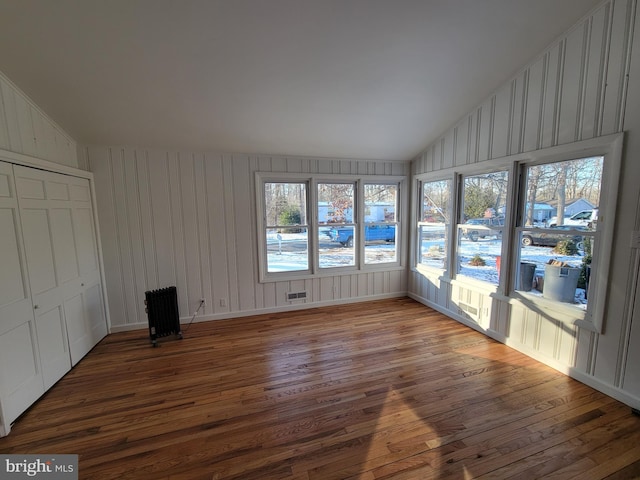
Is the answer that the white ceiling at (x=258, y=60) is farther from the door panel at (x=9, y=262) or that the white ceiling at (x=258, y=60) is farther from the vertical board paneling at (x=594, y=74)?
the door panel at (x=9, y=262)

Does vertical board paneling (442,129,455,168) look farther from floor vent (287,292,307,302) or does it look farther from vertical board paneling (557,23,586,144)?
floor vent (287,292,307,302)

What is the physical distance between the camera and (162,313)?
131 inches

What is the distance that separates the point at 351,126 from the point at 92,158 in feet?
10.4

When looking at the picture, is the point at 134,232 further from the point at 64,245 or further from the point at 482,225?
the point at 482,225

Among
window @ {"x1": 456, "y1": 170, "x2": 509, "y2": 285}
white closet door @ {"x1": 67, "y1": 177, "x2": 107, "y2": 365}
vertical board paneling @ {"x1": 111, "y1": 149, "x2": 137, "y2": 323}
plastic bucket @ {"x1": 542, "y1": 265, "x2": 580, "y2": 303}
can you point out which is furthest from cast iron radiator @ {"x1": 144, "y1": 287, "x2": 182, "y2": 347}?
plastic bucket @ {"x1": 542, "y1": 265, "x2": 580, "y2": 303}

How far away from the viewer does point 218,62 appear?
7.70ft

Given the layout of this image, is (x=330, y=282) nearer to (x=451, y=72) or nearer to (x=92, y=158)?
(x=451, y=72)

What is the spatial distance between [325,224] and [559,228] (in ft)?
9.21

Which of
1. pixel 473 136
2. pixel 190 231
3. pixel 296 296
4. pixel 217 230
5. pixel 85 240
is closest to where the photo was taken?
pixel 85 240

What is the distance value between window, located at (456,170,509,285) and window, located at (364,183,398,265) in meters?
1.17

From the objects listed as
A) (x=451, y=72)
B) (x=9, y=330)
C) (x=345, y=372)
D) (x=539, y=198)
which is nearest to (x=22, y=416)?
(x=9, y=330)

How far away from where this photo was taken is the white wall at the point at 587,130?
2086mm

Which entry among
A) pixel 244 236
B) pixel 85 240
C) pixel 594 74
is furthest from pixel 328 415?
pixel 594 74

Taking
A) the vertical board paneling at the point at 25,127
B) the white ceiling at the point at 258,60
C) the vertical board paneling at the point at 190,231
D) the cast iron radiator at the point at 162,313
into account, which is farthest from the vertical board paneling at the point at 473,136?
the vertical board paneling at the point at 25,127
